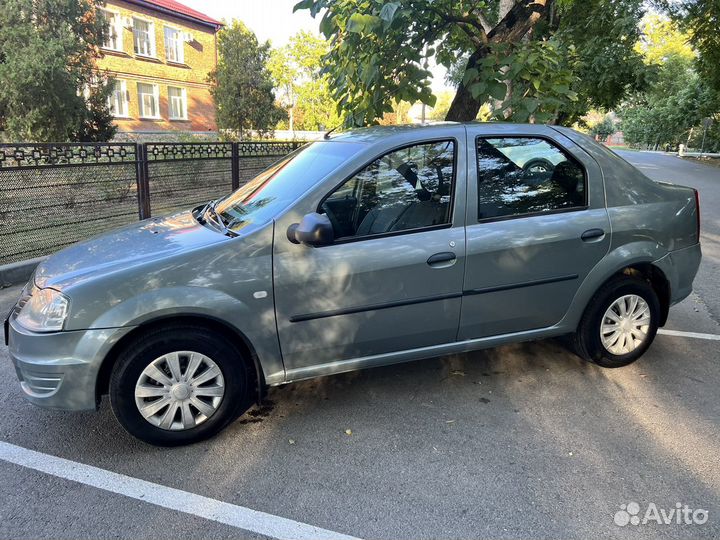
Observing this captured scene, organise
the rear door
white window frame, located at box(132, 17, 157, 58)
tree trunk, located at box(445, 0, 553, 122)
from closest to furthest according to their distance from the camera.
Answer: the rear door → tree trunk, located at box(445, 0, 553, 122) → white window frame, located at box(132, 17, 157, 58)

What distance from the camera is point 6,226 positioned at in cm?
623

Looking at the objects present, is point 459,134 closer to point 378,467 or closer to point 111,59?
point 378,467

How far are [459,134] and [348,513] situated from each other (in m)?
2.38

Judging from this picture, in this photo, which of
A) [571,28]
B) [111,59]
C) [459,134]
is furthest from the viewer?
[111,59]

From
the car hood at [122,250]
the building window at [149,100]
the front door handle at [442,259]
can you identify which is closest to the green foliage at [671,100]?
the building window at [149,100]

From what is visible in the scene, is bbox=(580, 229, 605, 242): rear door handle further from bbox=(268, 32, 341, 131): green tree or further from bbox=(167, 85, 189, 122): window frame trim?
bbox=(268, 32, 341, 131): green tree

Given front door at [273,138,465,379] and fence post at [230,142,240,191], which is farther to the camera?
fence post at [230,142,240,191]

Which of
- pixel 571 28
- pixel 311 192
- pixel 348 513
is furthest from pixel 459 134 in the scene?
pixel 571 28

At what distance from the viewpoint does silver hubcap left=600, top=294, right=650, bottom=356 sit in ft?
12.7

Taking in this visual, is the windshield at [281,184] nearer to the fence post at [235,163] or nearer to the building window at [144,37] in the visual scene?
the fence post at [235,163]

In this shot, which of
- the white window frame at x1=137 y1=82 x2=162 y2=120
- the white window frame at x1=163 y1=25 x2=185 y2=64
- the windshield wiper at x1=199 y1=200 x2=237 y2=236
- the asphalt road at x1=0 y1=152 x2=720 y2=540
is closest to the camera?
the asphalt road at x1=0 y1=152 x2=720 y2=540

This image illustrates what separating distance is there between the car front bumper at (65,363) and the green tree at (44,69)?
1136 centimetres

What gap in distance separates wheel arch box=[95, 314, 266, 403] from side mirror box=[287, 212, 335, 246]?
0.63 metres

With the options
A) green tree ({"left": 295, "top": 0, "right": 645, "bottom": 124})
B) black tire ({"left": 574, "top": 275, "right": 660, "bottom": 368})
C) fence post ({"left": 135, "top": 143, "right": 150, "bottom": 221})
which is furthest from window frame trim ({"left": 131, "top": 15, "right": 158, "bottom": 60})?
black tire ({"left": 574, "top": 275, "right": 660, "bottom": 368})
